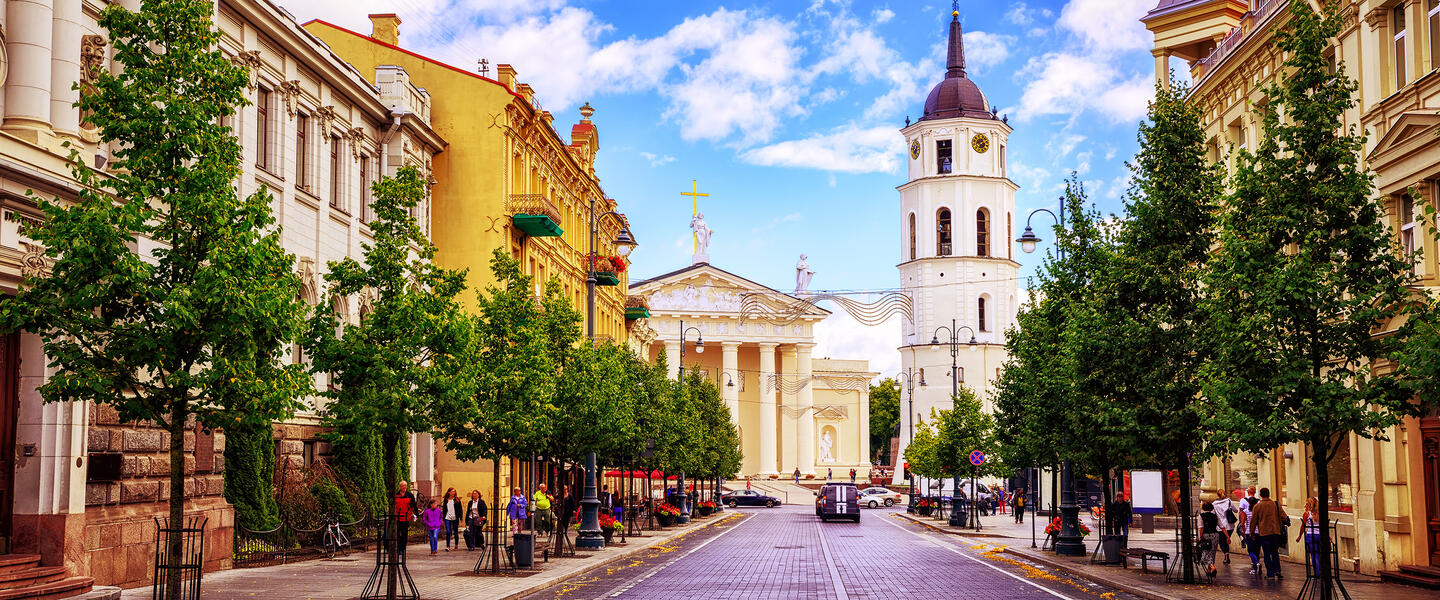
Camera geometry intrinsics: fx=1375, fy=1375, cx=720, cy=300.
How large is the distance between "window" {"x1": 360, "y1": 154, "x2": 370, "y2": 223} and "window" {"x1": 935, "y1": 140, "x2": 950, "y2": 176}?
8357cm

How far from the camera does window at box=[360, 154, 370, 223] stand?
35.6 metres

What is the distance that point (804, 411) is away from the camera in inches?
4801

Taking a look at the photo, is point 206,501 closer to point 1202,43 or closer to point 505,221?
point 505,221

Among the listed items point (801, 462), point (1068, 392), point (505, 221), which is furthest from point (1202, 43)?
point (801, 462)

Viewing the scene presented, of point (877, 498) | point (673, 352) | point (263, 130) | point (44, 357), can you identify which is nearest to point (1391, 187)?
point (44, 357)

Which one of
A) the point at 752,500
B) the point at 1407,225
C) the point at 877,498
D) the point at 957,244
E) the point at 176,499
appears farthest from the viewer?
the point at 957,244

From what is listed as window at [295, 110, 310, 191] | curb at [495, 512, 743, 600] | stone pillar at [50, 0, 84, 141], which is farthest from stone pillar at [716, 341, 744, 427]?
stone pillar at [50, 0, 84, 141]

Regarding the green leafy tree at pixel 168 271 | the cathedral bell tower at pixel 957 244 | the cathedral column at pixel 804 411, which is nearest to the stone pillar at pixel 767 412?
the cathedral column at pixel 804 411

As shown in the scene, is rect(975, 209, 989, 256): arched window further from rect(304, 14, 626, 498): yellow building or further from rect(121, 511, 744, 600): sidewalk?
rect(121, 511, 744, 600): sidewalk

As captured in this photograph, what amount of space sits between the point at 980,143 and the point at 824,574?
305 feet

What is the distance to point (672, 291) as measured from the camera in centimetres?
11888

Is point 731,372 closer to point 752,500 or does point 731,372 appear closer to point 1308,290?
point 752,500

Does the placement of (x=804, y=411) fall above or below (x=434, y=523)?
above

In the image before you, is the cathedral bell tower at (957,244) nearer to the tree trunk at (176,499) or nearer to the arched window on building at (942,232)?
the arched window on building at (942,232)
